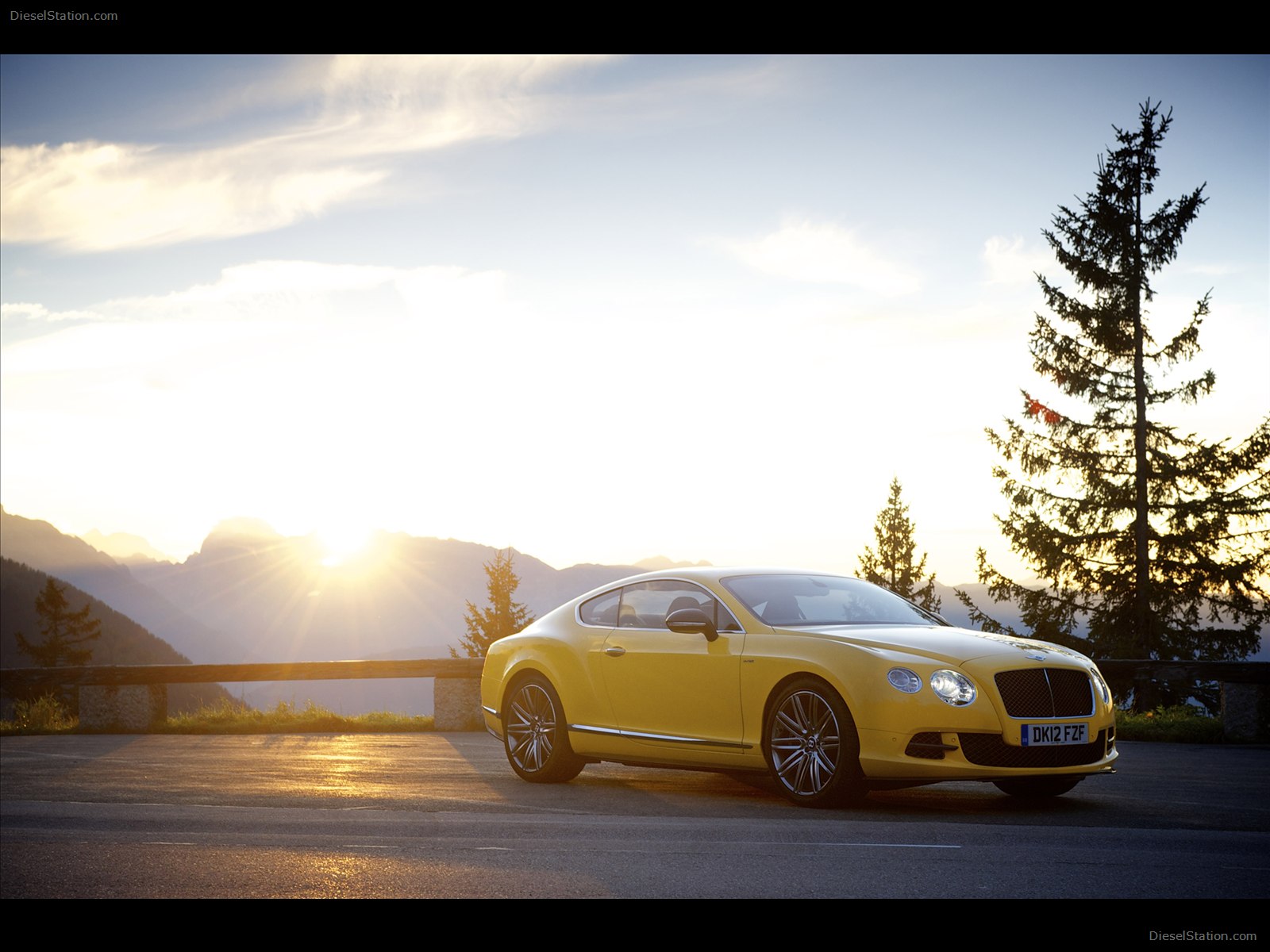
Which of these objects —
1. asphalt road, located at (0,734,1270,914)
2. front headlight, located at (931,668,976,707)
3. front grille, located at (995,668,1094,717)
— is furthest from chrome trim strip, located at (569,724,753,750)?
front grille, located at (995,668,1094,717)

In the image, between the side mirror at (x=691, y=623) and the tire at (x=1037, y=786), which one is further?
the side mirror at (x=691, y=623)

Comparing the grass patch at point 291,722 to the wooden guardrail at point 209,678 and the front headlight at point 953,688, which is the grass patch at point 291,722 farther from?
the front headlight at point 953,688

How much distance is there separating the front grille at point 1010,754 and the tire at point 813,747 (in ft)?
2.35

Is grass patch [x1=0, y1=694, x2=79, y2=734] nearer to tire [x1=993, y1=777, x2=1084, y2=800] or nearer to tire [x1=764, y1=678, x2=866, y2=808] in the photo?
tire [x1=764, y1=678, x2=866, y2=808]

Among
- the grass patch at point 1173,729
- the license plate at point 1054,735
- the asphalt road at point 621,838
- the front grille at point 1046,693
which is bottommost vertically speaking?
the grass patch at point 1173,729

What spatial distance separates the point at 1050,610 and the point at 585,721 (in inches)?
932

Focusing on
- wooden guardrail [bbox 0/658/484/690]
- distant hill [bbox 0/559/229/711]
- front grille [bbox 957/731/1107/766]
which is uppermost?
front grille [bbox 957/731/1107/766]

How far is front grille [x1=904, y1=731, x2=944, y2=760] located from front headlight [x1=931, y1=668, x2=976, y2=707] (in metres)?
0.24

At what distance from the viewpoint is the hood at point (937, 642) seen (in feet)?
25.8

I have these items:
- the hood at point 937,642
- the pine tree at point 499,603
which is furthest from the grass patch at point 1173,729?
the pine tree at point 499,603

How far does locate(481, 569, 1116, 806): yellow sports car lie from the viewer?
299 inches

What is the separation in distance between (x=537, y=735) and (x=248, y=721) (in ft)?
28.6

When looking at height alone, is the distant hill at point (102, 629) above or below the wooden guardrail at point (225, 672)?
below
